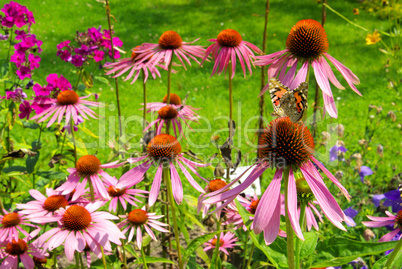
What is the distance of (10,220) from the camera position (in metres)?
1.62

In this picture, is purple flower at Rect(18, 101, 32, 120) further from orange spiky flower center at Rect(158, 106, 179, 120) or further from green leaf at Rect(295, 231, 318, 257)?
green leaf at Rect(295, 231, 318, 257)

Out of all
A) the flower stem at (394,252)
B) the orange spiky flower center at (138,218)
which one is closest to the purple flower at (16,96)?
the orange spiky flower center at (138,218)

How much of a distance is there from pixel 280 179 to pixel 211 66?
20.1ft

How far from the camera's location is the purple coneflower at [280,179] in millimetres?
1005

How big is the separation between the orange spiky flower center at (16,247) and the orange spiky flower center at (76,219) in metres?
0.33

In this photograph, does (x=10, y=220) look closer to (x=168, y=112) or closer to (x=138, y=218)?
(x=138, y=218)

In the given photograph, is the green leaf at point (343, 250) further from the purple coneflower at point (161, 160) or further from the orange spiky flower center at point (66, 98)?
the orange spiky flower center at point (66, 98)

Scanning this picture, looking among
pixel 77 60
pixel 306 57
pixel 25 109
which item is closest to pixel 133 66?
pixel 77 60

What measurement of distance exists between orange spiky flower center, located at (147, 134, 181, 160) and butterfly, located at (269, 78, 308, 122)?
47 centimetres

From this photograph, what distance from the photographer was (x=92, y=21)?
895 centimetres

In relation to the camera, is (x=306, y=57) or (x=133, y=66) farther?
(x=133, y=66)

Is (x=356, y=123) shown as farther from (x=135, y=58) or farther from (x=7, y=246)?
(x=7, y=246)

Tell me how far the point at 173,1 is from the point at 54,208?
984cm

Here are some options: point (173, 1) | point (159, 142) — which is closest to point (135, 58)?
point (159, 142)
